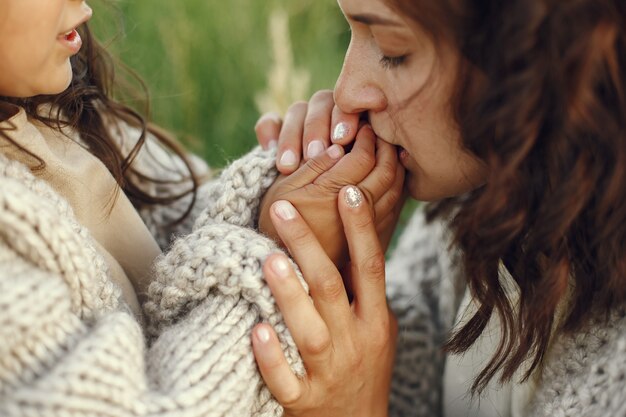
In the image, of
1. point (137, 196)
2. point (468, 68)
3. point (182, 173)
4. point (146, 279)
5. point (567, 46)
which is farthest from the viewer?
point (182, 173)

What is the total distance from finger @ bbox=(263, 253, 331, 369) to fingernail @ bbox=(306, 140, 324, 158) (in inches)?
9.6

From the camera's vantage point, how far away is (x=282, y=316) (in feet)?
3.82

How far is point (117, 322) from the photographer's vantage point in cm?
103

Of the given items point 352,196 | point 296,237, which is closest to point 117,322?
point 296,237

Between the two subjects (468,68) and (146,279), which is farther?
(146,279)

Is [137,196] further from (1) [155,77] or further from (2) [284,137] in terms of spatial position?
(1) [155,77]

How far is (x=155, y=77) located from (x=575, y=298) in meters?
1.54

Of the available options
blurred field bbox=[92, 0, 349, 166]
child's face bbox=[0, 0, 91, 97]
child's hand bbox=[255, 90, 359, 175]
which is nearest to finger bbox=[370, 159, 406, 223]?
child's hand bbox=[255, 90, 359, 175]

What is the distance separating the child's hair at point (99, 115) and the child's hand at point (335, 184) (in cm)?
31

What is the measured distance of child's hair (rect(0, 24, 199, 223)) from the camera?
4.30ft

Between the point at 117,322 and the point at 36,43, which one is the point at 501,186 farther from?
the point at 36,43

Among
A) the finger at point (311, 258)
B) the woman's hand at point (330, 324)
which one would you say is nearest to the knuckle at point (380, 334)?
the woman's hand at point (330, 324)

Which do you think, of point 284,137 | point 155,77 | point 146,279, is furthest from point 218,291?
point 155,77

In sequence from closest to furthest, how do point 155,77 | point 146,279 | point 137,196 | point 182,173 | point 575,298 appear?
point 575,298 < point 146,279 < point 137,196 < point 182,173 < point 155,77
